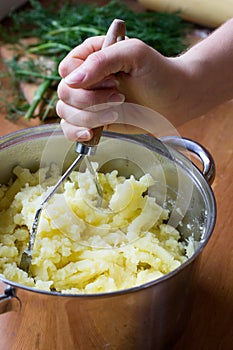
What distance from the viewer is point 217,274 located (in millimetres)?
861

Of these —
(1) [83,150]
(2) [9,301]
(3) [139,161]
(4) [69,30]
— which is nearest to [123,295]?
(2) [9,301]

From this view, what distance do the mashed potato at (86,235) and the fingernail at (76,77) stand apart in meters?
0.19

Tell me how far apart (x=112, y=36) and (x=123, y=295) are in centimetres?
35

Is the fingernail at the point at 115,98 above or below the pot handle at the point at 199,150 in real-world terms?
above

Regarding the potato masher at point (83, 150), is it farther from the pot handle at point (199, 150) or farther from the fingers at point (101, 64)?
the pot handle at point (199, 150)

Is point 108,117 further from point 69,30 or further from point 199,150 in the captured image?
point 69,30

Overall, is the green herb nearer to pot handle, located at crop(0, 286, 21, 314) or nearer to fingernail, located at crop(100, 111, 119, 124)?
fingernail, located at crop(100, 111, 119, 124)

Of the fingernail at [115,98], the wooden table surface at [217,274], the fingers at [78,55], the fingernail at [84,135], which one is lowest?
the wooden table surface at [217,274]

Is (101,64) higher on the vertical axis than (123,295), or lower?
higher

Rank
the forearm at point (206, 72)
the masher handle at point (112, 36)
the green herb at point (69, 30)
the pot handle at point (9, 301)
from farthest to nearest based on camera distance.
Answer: the green herb at point (69, 30)
the forearm at point (206, 72)
the masher handle at point (112, 36)
the pot handle at point (9, 301)

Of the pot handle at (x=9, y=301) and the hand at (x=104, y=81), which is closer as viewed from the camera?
the pot handle at (x=9, y=301)

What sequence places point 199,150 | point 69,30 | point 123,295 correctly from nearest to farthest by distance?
1. point 123,295
2. point 199,150
3. point 69,30

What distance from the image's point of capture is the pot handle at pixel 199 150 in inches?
31.5

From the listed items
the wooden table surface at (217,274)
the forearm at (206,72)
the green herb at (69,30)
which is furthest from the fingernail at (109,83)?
the green herb at (69,30)
